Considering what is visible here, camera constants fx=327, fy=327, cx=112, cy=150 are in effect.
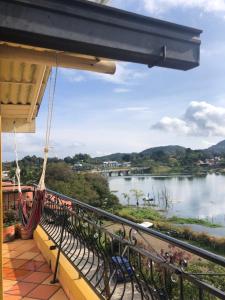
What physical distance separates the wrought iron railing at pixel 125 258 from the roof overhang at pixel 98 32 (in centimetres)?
78

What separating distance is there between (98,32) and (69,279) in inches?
72.0

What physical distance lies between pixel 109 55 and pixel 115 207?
1455 inches

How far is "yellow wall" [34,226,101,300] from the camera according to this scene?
2.12 m

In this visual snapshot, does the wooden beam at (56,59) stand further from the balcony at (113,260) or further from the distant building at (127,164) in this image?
the distant building at (127,164)

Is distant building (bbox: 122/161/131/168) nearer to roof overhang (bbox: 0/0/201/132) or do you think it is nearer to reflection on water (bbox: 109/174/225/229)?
reflection on water (bbox: 109/174/225/229)

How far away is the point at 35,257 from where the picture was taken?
3.32 meters

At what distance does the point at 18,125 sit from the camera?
3844mm

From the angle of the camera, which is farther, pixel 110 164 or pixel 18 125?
pixel 110 164

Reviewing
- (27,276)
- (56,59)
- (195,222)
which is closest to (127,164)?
(195,222)

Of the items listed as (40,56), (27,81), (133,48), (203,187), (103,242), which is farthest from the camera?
(203,187)

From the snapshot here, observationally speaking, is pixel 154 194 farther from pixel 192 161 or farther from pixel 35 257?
pixel 35 257

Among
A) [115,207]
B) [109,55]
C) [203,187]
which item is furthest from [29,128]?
[203,187]

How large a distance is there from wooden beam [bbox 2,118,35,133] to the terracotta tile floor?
1338 millimetres

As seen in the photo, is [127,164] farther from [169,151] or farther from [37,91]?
[37,91]
